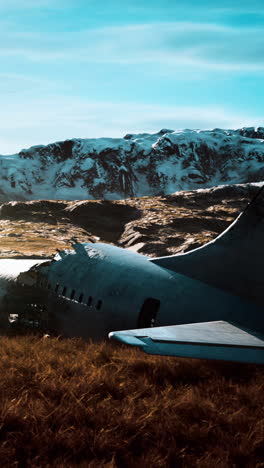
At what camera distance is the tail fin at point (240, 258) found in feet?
33.0

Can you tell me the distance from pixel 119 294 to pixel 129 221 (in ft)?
292

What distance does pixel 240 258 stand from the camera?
1062 cm

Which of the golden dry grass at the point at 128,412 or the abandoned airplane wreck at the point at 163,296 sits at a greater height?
the abandoned airplane wreck at the point at 163,296

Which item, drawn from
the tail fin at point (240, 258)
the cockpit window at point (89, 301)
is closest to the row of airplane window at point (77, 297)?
the cockpit window at point (89, 301)

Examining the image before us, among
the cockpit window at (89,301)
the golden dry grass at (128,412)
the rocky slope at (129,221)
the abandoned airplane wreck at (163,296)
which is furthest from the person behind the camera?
the rocky slope at (129,221)

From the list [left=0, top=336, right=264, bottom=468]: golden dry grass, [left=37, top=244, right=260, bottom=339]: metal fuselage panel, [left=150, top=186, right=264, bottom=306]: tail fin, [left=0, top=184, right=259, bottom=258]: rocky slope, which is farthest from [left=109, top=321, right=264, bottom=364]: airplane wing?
[left=0, top=184, right=259, bottom=258]: rocky slope

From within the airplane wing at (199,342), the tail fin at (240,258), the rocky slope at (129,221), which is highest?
the tail fin at (240,258)

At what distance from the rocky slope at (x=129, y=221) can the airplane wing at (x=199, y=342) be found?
54158 mm

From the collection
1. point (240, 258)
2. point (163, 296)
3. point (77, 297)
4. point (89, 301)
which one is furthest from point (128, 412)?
point (77, 297)

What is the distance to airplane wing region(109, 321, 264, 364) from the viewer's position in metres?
6.64

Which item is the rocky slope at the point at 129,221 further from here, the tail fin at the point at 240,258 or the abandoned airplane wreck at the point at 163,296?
the tail fin at the point at 240,258

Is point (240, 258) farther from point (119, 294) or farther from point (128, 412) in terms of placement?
point (128, 412)

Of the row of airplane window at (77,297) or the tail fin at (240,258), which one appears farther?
the row of airplane window at (77,297)

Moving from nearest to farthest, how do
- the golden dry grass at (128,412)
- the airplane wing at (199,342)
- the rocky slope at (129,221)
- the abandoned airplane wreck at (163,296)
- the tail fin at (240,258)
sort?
the golden dry grass at (128,412) → the airplane wing at (199,342) → the abandoned airplane wreck at (163,296) → the tail fin at (240,258) → the rocky slope at (129,221)
